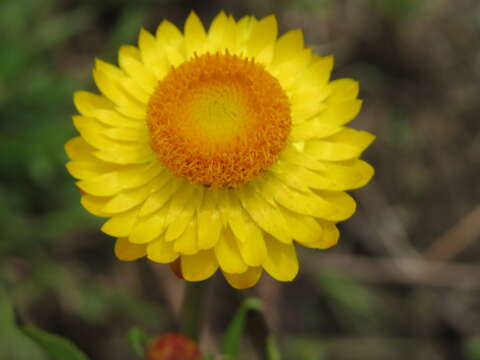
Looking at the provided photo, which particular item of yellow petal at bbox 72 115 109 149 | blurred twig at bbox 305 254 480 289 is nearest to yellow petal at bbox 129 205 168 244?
yellow petal at bbox 72 115 109 149

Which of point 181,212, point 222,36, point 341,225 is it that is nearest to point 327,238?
point 181,212

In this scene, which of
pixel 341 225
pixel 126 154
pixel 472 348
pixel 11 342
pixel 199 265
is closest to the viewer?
pixel 199 265

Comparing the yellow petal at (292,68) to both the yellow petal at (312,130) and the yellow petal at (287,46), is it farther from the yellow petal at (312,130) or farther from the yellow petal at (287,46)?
the yellow petal at (312,130)

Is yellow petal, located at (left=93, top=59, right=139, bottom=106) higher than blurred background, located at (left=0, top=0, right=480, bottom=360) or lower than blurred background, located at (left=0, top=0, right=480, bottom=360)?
higher

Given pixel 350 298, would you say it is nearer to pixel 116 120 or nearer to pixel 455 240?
pixel 455 240

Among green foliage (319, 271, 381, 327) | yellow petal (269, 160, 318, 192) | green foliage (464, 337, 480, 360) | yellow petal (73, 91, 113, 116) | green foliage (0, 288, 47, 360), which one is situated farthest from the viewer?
green foliage (319, 271, 381, 327)

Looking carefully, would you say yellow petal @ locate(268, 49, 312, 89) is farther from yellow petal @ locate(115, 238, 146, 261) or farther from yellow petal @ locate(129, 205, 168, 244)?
yellow petal @ locate(115, 238, 146, 261)
